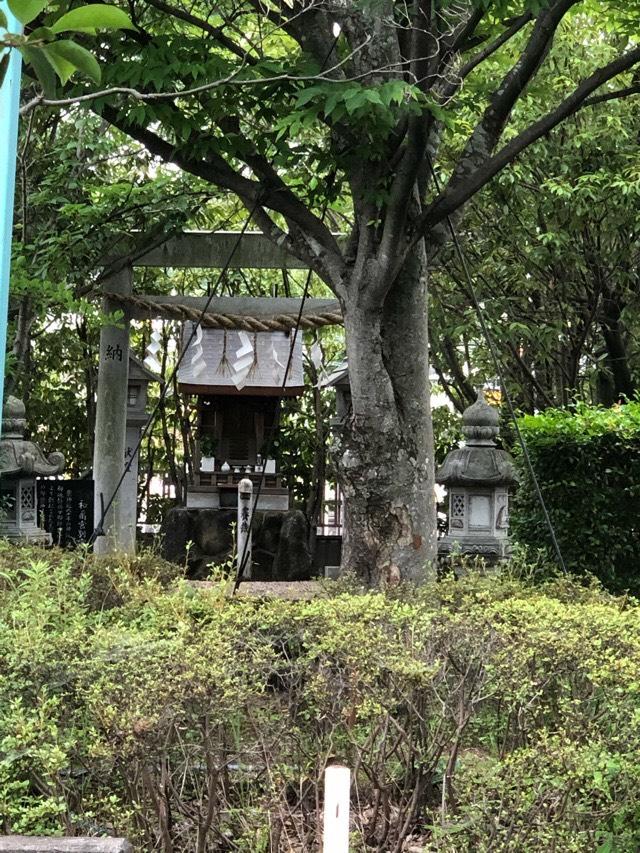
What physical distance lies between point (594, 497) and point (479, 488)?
1718mm

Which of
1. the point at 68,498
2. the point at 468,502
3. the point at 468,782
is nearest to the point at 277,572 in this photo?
the point at 68,498

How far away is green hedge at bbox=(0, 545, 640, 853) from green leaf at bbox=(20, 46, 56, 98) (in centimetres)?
213

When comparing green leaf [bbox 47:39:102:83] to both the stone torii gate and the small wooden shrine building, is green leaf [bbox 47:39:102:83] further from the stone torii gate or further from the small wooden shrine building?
the small wooden shrine building

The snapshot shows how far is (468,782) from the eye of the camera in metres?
3.18

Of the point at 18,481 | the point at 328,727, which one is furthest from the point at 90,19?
the point at 18,481

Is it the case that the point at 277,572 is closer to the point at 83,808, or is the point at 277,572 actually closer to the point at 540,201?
the point at 540,201

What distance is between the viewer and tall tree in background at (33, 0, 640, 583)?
16.1 feet

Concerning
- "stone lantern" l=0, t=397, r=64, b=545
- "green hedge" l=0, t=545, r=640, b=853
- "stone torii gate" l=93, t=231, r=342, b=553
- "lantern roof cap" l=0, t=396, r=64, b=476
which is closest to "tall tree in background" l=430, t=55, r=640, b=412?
"stone torii gate" l=93, t=231, r=342, b=553

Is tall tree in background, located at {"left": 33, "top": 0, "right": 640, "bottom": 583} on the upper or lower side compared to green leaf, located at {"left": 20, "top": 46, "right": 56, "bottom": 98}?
upper

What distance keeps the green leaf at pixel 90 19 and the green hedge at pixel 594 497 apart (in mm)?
6425

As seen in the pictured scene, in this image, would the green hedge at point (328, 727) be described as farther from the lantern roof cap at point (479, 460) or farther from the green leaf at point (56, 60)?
the lantern roof cap at point (479, 460)

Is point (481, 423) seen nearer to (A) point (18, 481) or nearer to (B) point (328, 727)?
(A) point (18, 481)

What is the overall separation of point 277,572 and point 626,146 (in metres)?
7.95

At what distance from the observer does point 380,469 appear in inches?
207
